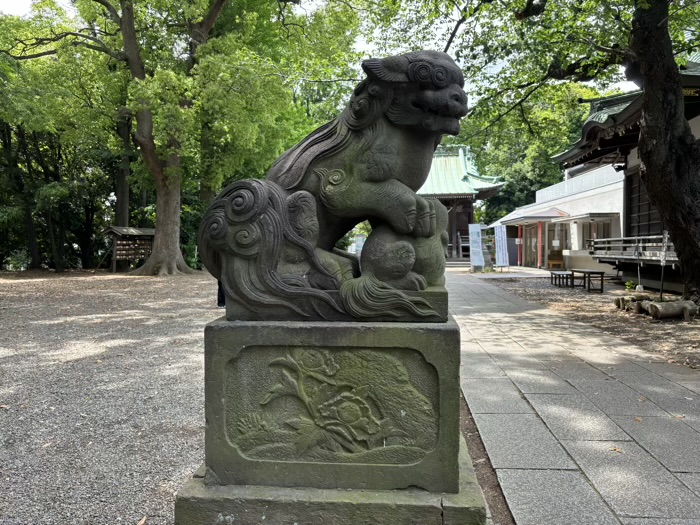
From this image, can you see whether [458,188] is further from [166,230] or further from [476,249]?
[166,230]

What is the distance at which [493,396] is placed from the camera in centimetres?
423

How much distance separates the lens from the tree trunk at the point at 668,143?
7.47m

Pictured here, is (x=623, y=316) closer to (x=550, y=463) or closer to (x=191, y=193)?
(x=550, y=463)

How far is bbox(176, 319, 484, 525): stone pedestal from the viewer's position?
6.86ft

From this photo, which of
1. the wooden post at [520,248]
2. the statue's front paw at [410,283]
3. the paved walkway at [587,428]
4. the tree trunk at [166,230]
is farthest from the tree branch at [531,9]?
the wooden post at [520,248]

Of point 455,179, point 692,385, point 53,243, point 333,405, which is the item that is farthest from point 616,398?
point 455,179

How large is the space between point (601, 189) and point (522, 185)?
13.2 metres

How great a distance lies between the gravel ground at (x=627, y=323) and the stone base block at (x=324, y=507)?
4428mm

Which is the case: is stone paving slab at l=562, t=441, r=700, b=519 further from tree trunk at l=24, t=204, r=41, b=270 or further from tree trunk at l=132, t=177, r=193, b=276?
tree trunk at l=24, t=204, r=41, b=270

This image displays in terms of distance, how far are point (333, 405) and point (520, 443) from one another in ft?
5.42

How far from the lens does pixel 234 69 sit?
1242 centimetres

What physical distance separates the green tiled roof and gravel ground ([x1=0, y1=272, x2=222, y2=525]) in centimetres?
1876

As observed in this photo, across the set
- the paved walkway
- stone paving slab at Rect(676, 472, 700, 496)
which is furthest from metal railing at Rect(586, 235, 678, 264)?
stone paving slab at Rect(676, 472, 700, 496)

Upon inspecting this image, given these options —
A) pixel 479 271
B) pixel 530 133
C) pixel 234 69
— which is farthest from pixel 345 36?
pixel 479 271
